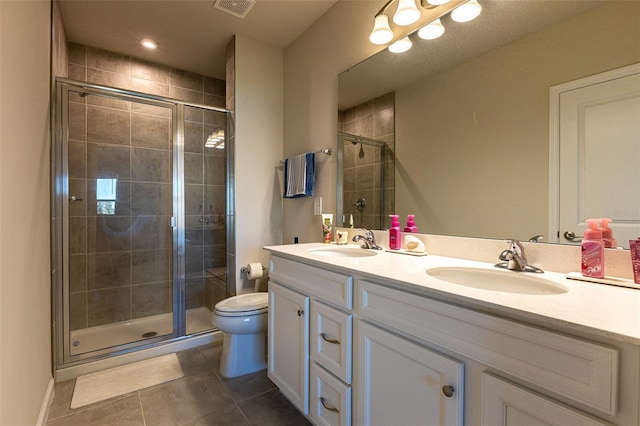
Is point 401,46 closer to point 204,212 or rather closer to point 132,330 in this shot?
point 204,212

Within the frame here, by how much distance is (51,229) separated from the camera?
5.84 feet

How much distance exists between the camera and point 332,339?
123 cm

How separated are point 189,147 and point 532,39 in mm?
2393

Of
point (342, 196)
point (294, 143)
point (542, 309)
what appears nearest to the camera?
point (542, 309)

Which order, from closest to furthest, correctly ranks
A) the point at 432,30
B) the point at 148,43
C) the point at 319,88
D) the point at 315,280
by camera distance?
the point at 315,280, the point at 432,30, the point at 319,88, the point at 148,43

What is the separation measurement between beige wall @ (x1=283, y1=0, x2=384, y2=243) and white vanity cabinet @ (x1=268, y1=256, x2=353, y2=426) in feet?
2.56

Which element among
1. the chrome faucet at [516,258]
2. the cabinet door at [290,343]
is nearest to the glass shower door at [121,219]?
the cabinet door at [290,343]

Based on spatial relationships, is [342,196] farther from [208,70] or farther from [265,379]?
[208,70]

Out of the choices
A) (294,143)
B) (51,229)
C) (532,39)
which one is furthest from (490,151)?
(51,229)

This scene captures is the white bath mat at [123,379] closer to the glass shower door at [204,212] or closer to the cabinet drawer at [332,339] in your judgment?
the glass shower door at [204,212]

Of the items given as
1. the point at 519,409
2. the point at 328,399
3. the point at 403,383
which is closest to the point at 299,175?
the point at 328,399

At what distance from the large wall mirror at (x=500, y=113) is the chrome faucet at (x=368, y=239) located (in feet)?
0.75

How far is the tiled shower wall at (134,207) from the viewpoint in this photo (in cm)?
231

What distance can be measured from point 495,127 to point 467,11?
0.57 m
